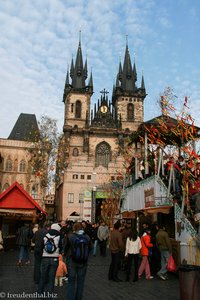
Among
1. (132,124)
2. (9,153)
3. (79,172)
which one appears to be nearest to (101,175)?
(79,172)

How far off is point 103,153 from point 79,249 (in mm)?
51000

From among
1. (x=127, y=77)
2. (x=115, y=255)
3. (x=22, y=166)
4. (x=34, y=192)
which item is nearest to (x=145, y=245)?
(x=115, y=255)

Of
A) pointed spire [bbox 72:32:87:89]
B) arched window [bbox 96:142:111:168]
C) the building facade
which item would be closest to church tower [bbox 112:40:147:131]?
arched window [bbox 96:142:111:168]

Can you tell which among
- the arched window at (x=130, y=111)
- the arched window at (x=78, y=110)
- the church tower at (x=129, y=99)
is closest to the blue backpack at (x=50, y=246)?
the church tower at (x=129, y=99)

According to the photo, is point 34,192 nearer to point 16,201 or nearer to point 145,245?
point 16,201

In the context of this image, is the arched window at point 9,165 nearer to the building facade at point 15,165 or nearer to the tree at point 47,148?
the building facade at point 15,165

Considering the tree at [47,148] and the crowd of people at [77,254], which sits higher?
the tree at [47,148]

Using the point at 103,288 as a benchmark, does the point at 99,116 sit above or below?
above

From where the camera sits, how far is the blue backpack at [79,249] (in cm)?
546

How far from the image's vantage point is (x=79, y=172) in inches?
1523

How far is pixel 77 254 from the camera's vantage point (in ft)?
17.9

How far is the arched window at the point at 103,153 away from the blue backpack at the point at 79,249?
49617mm

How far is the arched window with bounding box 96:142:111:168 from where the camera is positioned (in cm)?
5562

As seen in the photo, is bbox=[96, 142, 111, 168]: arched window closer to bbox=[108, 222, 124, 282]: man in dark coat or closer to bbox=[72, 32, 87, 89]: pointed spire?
bbox=[72, 32, 87, 89]: pointed spire
